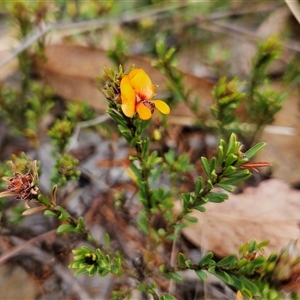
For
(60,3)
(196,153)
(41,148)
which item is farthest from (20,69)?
(196,153)

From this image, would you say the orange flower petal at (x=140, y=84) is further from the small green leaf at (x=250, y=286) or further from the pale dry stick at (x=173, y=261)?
the pale dry stick at (x=173, y=261)

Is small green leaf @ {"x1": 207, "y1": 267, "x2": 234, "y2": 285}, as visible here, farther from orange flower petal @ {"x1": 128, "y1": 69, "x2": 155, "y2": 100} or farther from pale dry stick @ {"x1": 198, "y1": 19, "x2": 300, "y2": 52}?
pale dry stick @ {"x1": 198, "y1": 19, "x2": 300, "y2": 52}

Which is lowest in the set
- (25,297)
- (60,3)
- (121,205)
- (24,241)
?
(25,297)

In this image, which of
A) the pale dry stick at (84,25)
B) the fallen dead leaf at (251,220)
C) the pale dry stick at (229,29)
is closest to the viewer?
the fallen dead leaf at (251,220)

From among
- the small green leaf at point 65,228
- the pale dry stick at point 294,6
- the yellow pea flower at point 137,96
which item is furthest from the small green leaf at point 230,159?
the pale dry stick at point 294,6

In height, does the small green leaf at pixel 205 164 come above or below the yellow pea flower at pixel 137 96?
below

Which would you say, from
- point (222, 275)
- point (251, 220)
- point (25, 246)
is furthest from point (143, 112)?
point (25, 246)

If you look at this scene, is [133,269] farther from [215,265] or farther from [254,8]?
[254,8]
